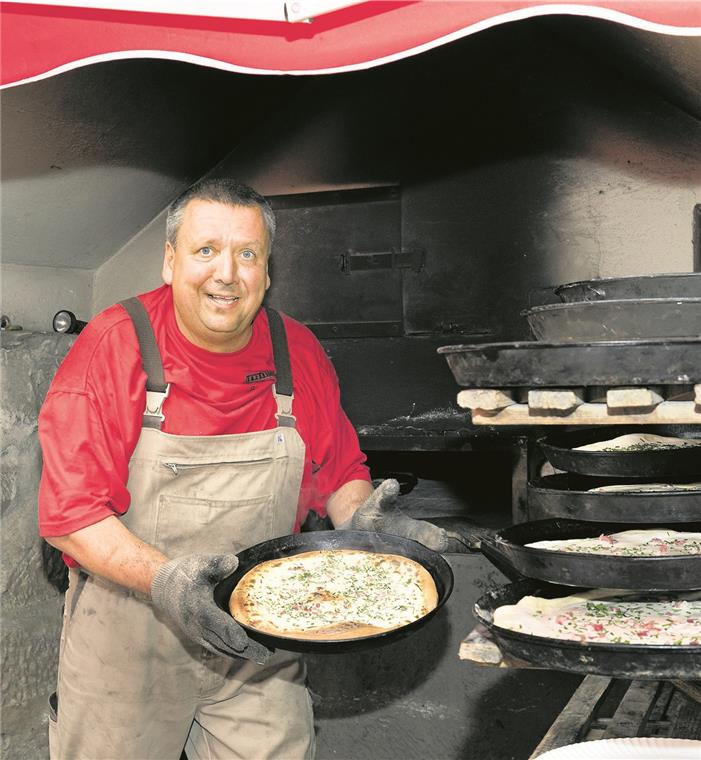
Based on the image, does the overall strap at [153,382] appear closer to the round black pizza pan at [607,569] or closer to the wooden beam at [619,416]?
the round black pizza pan at [607,569]

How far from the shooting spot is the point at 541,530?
2076mm

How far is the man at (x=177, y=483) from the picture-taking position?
217cm

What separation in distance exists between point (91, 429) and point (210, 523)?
0.45 meters

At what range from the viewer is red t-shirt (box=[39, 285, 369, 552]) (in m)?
2.14

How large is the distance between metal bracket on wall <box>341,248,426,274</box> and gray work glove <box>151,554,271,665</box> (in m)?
1.96

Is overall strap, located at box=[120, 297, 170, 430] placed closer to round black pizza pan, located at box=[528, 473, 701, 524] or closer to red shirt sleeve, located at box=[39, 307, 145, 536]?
red shirt sleeve, located at box=[39, 307, 145, 536]

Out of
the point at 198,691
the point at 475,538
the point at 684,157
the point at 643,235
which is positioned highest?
the point at 684,157

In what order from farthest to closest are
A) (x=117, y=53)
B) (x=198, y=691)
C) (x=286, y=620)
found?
(x=198, y=691)
(x=286, y=620)
(x=117, y=53)

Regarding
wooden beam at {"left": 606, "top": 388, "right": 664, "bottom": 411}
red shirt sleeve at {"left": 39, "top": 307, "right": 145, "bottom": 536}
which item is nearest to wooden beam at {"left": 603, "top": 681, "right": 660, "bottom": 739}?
wooden beam at {"left": 606, "top": 388, "right": 664, "bottom": 411}

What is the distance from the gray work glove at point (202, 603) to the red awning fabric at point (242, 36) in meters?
1.08

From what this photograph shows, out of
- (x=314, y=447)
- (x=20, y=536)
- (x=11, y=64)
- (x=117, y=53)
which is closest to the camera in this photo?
(x=117, y=53)

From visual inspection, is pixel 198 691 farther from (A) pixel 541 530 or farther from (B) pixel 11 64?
(B) pixel 11 64

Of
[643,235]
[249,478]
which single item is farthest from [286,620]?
[643,235]

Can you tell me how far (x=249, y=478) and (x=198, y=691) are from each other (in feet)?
2.10
